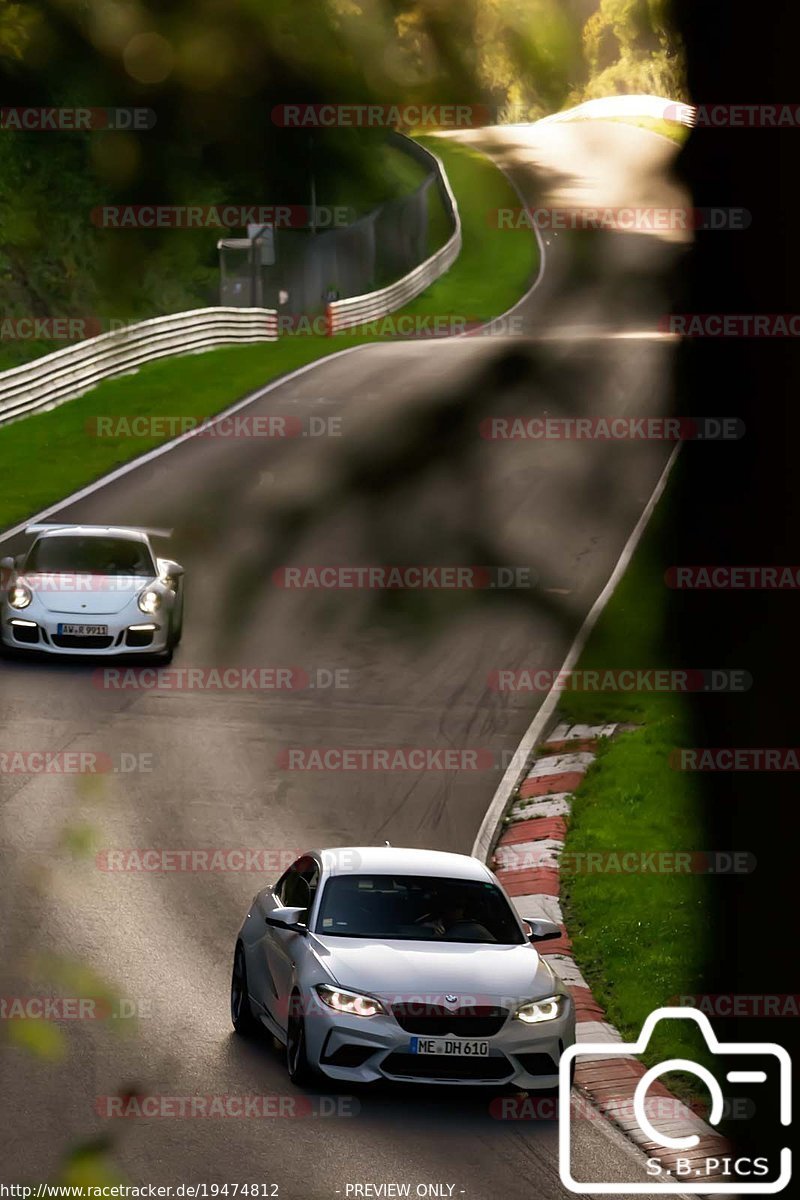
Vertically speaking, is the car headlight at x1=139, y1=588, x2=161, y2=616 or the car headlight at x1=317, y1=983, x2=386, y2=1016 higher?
the car headlight at x1=139, y1=588, x2=161, y2=616

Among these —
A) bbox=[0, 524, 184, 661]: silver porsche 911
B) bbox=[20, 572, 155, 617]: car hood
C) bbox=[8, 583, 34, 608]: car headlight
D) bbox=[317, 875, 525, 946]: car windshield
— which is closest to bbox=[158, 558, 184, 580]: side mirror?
bbox=[0, 524, 184, 661]: silver porsche 911

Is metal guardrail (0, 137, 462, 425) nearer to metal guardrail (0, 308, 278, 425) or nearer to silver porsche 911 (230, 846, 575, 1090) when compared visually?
metal guardrail (0, 308, 278, 425)

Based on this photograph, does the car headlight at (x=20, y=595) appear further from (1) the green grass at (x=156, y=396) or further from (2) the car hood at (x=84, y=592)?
(1) the green grass at (x=156, y=396)

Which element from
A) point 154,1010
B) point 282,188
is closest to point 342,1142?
point 154,1010

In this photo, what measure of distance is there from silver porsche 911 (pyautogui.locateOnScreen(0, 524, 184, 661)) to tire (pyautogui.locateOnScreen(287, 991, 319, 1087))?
9832 millimetres

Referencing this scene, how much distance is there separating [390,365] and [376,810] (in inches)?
904

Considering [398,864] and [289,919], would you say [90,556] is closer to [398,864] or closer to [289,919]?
[398,864]

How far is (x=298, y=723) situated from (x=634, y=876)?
5043 millimetres

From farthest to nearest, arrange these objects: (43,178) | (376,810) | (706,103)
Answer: (376,810), (43,178), (706,103)

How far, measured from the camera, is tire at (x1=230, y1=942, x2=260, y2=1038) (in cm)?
1081

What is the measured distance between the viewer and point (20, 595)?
19141mm

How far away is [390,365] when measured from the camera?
37.8 metres

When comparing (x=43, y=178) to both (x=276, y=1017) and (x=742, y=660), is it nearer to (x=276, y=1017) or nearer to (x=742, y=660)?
(x=742, y=660)

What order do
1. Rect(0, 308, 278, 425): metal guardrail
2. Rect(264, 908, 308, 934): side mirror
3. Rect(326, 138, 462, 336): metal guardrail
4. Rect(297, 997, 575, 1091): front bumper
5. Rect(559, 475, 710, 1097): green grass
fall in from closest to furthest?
Rect(297, 997, 575, 1091): front bumper → Rect(264, 908, 308, 934): side mirror → Rect(559, 475, 710, 1097): green grass → Rect(0, 308, 278, 425): metal guardrail → Rect(326, 138, 462, 336): metal guardrail
